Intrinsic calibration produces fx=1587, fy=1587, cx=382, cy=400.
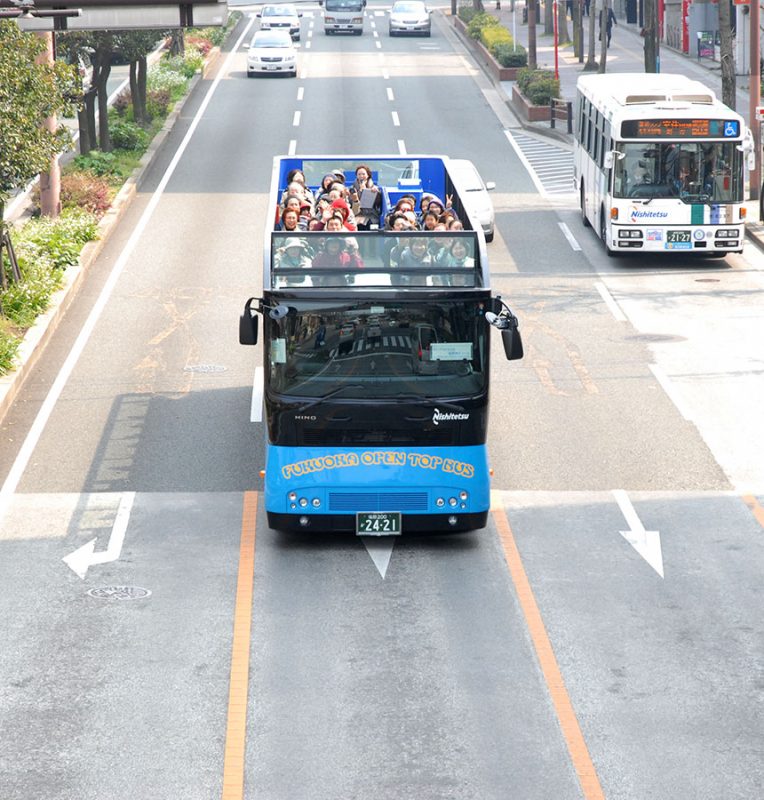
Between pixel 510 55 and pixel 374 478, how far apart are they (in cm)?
4584

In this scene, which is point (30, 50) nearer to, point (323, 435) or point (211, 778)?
point (323, 435)

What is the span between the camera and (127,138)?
1702 inches

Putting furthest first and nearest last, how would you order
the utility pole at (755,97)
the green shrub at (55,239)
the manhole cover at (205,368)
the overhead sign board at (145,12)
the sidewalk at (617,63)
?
the sidewalk at (617,63) < the utility pole at (755,97) < the green shrub at (55,239) < the manhole cover at (205,368) < the overhead sign board at (145,12)

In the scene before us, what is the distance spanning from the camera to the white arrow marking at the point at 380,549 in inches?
615

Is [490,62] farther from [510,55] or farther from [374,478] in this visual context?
[374,478]

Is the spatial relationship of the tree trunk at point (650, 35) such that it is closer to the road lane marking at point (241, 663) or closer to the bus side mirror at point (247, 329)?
the road lane marking at point (241, 663)

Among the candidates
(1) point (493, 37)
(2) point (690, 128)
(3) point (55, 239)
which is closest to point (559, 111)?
(1) point (493, 37)

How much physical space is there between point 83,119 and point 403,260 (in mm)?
26419

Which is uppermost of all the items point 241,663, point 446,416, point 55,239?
point 446,416

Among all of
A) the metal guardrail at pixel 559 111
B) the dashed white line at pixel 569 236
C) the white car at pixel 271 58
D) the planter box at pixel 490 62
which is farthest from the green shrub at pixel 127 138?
the planter box at pixel 490 62

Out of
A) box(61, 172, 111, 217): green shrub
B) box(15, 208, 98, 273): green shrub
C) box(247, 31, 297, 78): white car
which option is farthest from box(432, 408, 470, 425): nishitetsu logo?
box(247, 31, 297, 78): white car

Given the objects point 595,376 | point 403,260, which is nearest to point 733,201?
point 595,376

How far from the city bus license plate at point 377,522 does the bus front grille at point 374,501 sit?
0.17ft

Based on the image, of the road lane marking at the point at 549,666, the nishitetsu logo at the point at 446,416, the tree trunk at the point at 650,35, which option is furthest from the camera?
the tree trunk at the point at 650,35
